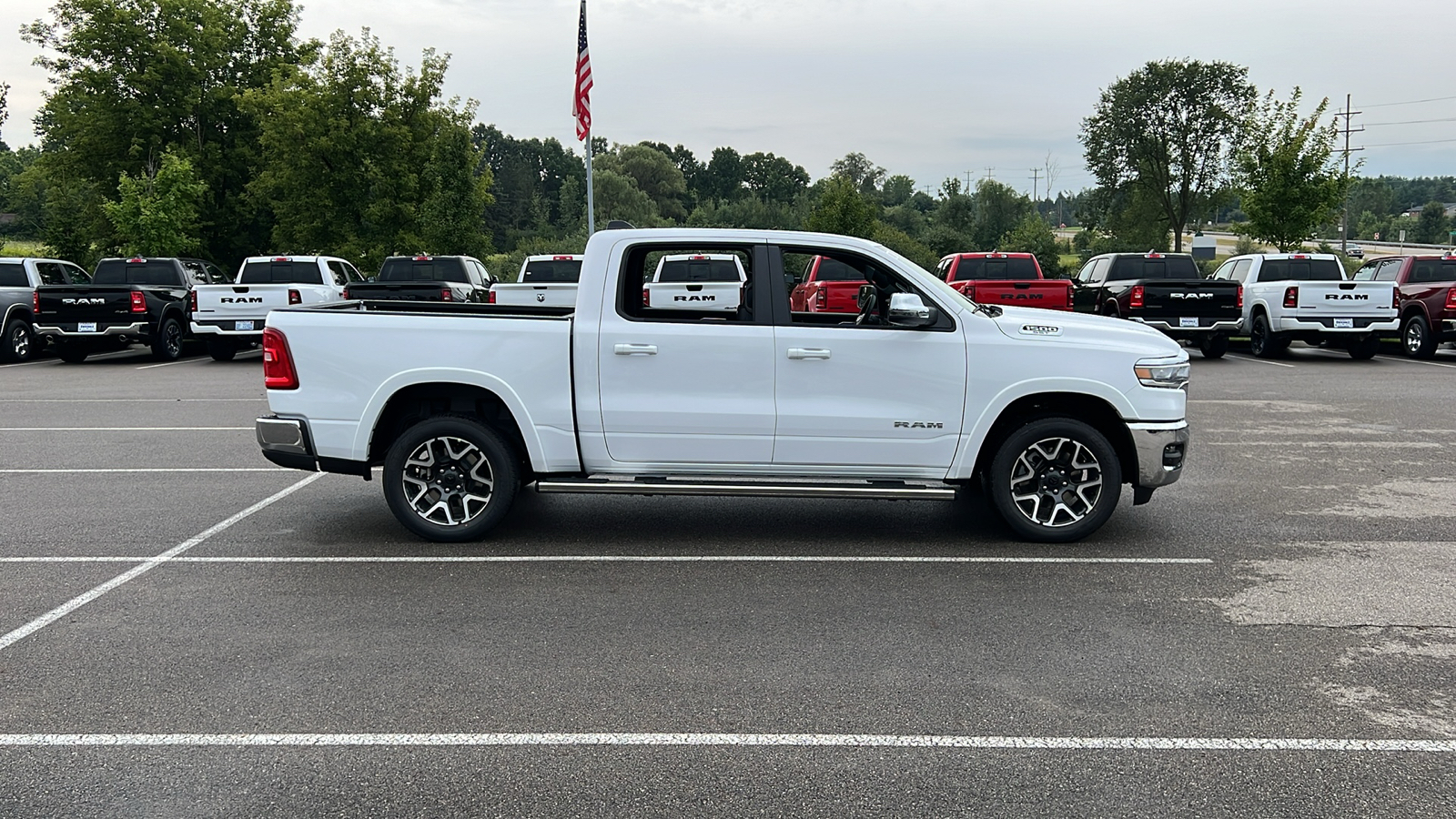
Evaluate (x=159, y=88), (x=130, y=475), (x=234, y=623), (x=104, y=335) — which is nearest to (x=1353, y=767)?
(x=234, y=623)

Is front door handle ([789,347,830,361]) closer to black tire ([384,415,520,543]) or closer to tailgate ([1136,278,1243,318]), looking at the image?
black tire ([384,415,520,543])

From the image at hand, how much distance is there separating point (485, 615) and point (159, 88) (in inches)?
1623

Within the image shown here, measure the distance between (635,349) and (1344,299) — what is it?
16.6 metres

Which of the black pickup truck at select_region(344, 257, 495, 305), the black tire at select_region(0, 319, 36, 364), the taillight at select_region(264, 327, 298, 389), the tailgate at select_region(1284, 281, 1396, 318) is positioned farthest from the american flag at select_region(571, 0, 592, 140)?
the taillight at select_region(264, 327, 298, 389)

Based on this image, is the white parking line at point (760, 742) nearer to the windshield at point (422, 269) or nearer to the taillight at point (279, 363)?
the taillight at point (279, 363)

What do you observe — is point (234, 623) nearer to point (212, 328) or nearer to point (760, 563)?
point (760, 563)

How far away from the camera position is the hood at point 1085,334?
6820 mm

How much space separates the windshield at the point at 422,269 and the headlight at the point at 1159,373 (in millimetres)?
17017

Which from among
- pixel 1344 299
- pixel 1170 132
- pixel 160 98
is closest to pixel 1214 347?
pixel 1344 299

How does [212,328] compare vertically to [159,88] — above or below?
below

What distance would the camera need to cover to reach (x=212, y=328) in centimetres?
1944

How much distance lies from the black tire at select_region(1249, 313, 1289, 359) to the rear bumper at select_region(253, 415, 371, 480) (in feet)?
58.2

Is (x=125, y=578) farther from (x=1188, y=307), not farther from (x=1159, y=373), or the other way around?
(x=1188, y=307)

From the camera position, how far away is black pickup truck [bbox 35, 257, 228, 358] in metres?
19.4
